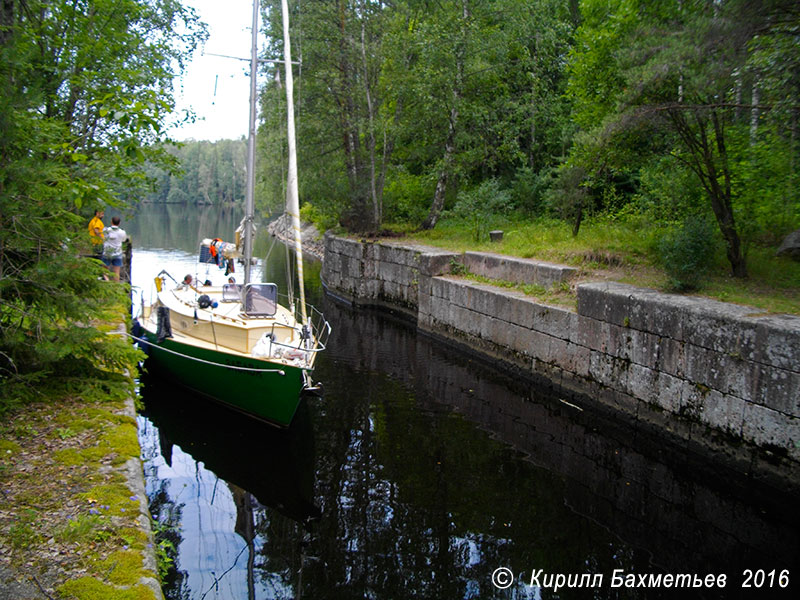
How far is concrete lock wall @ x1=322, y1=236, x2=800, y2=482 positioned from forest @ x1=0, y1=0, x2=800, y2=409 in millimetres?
1448

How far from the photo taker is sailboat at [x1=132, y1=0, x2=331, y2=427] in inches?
365

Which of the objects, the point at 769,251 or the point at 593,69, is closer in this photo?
the point at 769,251

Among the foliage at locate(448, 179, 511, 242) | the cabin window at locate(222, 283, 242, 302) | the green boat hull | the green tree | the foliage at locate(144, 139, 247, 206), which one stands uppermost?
the foliage at locate(144, 139, 247, 206)

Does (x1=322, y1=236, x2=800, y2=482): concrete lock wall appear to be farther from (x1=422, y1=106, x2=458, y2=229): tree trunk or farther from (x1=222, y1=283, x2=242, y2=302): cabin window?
(x1=422, y1=106, x2=458, y2=229): tree trunk

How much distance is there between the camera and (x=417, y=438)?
9.23 m

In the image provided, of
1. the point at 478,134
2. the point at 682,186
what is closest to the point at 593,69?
the point at 682,186

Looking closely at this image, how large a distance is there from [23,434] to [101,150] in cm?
337

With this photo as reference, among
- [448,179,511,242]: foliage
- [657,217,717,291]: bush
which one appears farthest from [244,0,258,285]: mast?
[448,179,511,242]: foliage

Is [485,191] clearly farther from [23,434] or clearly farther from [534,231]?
[23,434]

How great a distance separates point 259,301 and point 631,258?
711 centimetres

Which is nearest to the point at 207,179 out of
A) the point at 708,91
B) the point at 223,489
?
the point at 708,91

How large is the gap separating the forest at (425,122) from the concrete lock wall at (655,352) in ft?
4.75

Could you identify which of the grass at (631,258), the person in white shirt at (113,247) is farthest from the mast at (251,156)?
the grass at (631,258)

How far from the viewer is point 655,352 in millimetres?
9242
